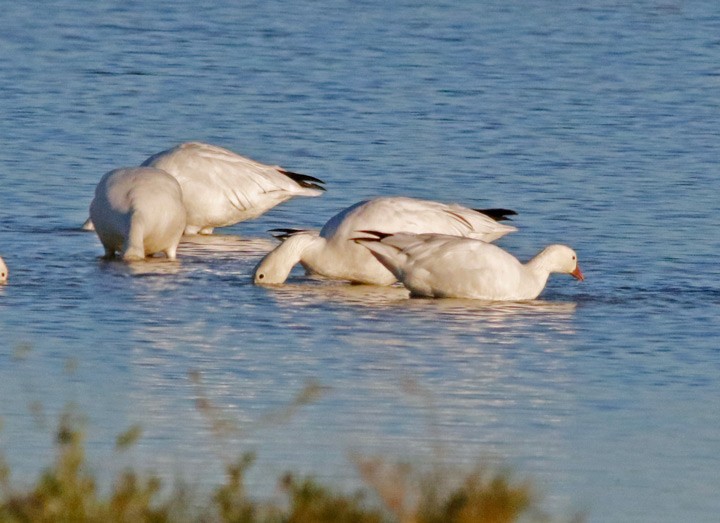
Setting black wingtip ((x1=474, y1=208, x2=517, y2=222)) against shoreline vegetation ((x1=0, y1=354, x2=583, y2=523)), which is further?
black wingtip ((x1=474, y1=208, x2=517, y2=222))

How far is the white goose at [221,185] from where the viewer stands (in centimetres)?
1329

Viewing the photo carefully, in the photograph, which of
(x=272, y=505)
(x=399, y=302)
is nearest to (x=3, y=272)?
(x=399, y=302)

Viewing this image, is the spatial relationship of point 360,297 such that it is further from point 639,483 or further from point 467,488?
point 467,488

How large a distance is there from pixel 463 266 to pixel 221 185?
301 cm

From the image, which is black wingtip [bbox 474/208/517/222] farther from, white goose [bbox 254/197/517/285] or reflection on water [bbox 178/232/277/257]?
reflection on water [bbox 178/232/277/257]

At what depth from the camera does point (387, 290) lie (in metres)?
11.4

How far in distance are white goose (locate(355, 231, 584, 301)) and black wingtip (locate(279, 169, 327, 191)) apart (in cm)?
225

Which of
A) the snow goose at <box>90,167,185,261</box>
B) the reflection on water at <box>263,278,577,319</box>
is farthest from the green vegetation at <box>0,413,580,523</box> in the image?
the snow goose at <box>90,167,185,261</box>

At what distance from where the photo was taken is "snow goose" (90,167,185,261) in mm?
11766

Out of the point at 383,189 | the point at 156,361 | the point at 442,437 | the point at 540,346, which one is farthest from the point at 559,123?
the point at 442,437

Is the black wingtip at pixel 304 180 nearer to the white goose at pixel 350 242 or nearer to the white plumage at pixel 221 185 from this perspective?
the white plumage at pixel 221 185

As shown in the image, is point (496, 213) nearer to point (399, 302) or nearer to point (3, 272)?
point (399, 302)

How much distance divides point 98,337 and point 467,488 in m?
4.10

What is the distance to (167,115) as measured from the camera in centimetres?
1662
